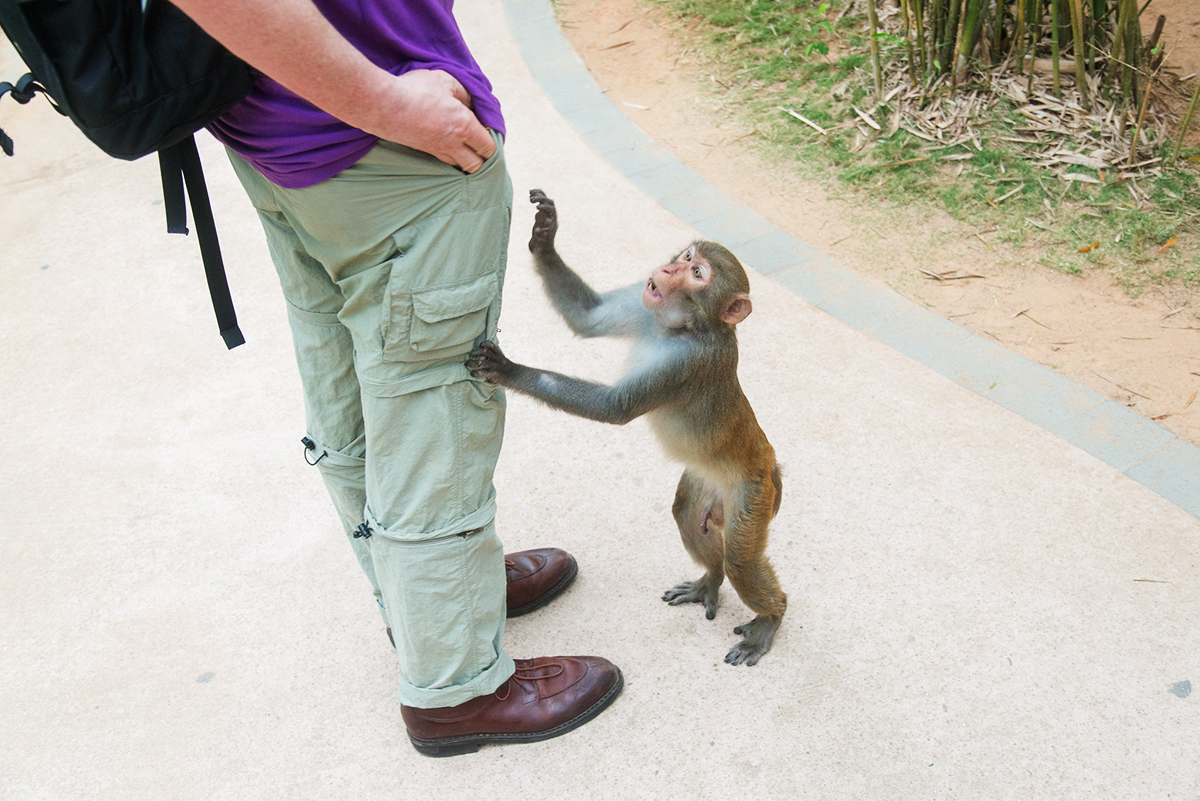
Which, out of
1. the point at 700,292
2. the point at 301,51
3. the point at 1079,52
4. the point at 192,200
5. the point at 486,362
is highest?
the point at 301,51

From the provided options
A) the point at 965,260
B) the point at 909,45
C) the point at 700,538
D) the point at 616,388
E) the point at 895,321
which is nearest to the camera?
the point at 616,388

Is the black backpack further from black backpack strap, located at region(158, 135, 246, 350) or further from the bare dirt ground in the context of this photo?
the bare dirt ground

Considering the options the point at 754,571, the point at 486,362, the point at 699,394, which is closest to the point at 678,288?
the point at 699,394

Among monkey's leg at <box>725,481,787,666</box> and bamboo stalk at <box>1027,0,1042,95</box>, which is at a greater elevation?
bamboo stalk at <box>1027,0,1042,95</box>

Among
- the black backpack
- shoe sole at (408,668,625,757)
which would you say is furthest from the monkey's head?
the black backpack

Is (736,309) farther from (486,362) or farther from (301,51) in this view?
(301,51)

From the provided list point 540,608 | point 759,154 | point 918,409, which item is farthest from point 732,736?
point 759,154

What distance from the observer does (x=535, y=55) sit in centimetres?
604

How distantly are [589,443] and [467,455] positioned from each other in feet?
4.60

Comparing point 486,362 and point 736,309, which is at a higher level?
point 486,362

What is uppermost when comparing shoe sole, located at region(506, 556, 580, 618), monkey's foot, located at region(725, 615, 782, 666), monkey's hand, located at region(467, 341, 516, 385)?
monkey's hand, located at region(467, 341, 516, 385)

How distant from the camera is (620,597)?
9.39 feet

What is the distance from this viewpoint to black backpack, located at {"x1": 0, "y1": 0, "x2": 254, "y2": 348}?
138 cm

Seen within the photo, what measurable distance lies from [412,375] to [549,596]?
3.74ft
